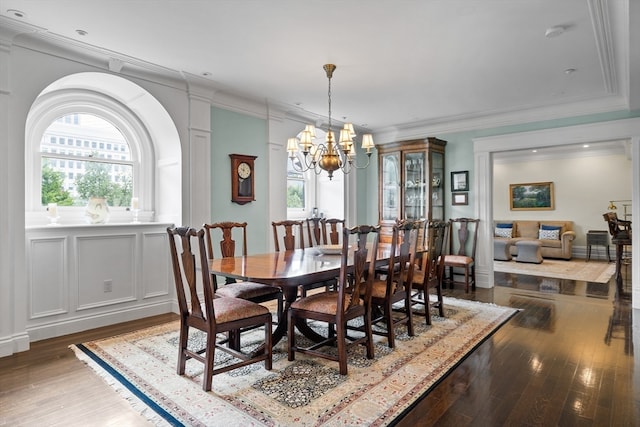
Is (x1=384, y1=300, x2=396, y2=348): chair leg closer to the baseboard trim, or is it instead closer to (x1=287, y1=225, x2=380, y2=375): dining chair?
(x1=287, y1=225, x2=380, y2=375): dining chair

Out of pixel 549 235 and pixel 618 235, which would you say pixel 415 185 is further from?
pixel 549 235

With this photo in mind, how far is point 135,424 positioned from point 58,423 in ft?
1.38

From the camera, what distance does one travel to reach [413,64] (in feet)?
11.8

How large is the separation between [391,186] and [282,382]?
14.6 ft

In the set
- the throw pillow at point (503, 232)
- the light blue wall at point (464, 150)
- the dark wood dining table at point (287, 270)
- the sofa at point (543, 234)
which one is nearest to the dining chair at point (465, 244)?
the light blue wall at point (464, 150)

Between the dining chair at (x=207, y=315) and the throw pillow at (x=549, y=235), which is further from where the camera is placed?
the throw pillow at (x=549, y=235)

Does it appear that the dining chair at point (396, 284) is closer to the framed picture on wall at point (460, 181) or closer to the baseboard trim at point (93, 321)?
the baseboard trim at point (93, 321)

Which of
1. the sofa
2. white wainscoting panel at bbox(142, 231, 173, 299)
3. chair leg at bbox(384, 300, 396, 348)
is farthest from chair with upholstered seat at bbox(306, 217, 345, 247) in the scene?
the sofa

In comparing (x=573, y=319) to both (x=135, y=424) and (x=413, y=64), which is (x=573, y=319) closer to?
(x=413, y=64)

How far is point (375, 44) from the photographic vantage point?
3145mm

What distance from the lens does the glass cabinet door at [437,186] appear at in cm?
586

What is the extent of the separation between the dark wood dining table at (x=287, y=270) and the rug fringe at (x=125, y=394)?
2.83 feet

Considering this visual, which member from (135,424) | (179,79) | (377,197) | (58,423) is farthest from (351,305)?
(377,197)

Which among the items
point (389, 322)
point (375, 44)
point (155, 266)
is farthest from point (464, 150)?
point (155, 266)
